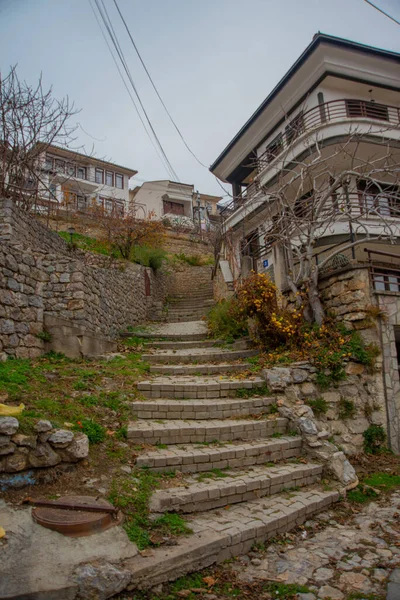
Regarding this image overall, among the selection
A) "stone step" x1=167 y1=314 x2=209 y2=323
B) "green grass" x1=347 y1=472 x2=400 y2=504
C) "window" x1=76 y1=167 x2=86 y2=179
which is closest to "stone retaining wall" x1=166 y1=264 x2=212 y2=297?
"stone step" x1=167 y1=314 x2=209 y2=323

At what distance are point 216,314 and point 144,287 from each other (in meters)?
4.53

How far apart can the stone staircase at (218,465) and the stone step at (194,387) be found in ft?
0.06

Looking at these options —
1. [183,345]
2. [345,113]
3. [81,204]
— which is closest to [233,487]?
[183,345]

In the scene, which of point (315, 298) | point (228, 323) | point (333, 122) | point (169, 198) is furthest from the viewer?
point (169, 198)

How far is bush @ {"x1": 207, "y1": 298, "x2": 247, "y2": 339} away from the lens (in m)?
10.3

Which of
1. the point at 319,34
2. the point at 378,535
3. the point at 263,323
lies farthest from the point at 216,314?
the point at 319,34

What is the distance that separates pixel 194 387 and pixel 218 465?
1.79 meters

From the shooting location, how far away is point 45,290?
8.34 m

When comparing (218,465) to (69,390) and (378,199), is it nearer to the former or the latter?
(69,390)

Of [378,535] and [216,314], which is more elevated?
[216,314]

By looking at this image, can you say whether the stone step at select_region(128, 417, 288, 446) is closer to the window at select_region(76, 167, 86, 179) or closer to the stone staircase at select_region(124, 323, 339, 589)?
the stone staircase at select_region(124, 323, 339, 589)

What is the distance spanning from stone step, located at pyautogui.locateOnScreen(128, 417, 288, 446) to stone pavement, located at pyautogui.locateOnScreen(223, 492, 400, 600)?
1.47 m

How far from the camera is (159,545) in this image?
3.39 meters

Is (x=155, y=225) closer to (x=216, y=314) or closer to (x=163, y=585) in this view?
(x=216, y=314)
